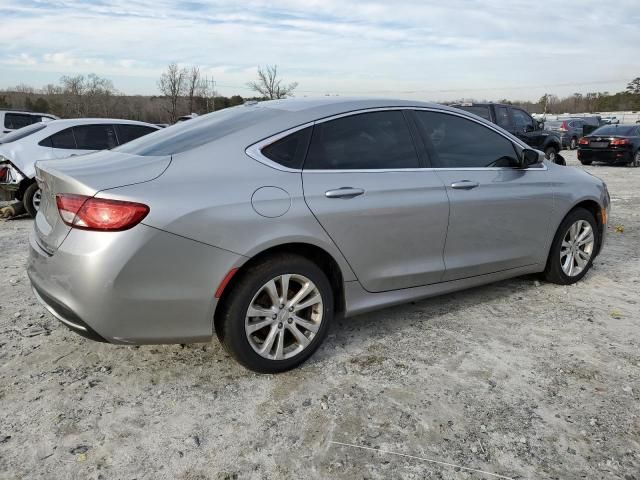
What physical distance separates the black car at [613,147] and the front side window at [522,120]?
4.09 meters

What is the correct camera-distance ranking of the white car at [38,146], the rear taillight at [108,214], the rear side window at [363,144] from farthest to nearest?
the white car at [38,146], the rear side window at [363,144], the rear taillight at [108,214]

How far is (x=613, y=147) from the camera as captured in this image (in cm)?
1730

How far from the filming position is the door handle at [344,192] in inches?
126

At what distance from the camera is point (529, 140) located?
48.9ft

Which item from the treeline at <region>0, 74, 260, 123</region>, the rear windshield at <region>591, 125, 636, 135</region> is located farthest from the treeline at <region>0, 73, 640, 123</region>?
the rear windshield at <region>591, 125, 636, 135</region>

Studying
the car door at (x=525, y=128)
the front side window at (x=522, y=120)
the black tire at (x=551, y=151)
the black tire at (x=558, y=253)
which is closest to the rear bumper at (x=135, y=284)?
the black tire at (x=558, y=253)

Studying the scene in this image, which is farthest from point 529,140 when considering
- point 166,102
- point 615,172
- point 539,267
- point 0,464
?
point 166,102

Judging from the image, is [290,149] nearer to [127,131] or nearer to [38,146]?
[38,146]

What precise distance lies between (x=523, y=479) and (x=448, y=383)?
2.70 feet

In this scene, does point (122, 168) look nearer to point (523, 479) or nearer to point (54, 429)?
point (54, 429)

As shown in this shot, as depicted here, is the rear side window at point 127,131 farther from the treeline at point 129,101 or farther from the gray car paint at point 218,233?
the treeline at point 129,101

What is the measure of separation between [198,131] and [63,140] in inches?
232

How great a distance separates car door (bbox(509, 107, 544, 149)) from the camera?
46.2ft

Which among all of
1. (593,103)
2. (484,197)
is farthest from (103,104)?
(593,103)
